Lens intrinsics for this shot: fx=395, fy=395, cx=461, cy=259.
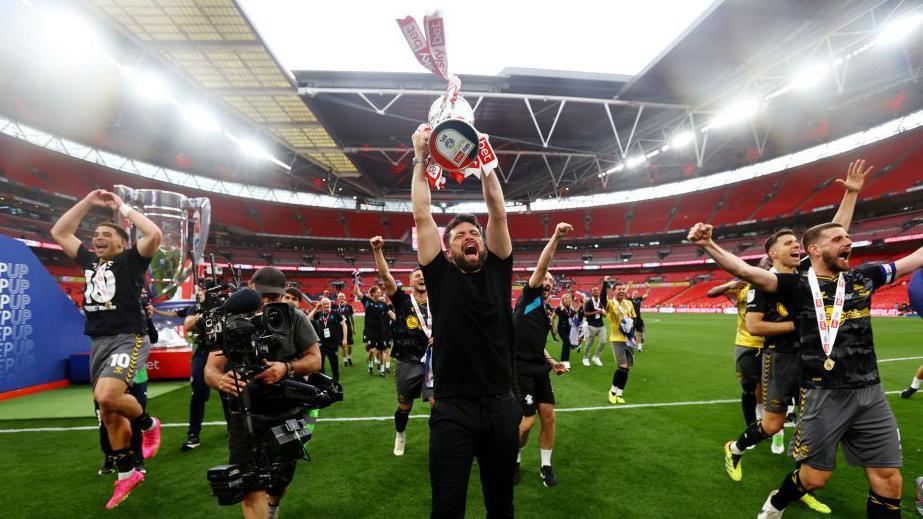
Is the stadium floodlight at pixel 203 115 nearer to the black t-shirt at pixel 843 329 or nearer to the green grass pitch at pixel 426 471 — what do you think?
the green grass pitch at pixel 426 471

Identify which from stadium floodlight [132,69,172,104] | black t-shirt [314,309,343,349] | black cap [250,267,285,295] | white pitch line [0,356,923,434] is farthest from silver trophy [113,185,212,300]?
stadium floodlight [132,69,172,104]

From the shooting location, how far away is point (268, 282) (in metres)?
2.90

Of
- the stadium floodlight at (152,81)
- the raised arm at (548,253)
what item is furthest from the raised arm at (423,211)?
the stadium floodlight at (152,81)

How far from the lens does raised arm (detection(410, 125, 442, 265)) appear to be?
218cm

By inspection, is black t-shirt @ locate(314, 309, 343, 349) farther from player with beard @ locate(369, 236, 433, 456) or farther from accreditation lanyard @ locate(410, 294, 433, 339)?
accreditation lanyard @ locate(410, 294, 433, 339)

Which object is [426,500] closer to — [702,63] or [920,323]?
[702,63]

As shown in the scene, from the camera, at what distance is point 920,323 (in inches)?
704

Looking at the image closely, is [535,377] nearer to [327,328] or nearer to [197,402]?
[197,402]

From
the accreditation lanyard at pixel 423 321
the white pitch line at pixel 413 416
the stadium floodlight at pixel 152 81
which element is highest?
the stadium floodlight at pixel 152 81

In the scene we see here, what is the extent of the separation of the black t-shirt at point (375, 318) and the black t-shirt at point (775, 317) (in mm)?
7851

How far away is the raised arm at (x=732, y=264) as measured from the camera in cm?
259

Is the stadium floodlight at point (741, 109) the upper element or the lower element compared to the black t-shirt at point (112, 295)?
upper

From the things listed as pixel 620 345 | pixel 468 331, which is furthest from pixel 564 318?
pixel 468 331

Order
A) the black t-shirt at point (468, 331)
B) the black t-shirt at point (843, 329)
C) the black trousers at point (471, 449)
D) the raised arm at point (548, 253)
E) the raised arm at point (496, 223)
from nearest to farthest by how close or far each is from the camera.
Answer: the black trousers at point (471, 449)
the black t-shirt at point (468, 331)
the raised arm at point (496, 223)
the black t-shirt at point (843, 329)
the raised arm at point (548, 253)
